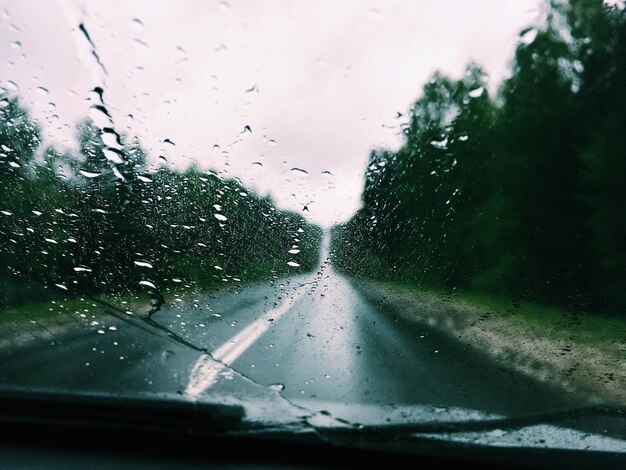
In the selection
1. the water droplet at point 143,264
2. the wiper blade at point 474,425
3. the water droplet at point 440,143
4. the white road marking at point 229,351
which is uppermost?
the water droplet at point 440,143

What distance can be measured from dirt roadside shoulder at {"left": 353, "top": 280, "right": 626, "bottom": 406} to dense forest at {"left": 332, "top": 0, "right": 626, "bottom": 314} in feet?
1.27

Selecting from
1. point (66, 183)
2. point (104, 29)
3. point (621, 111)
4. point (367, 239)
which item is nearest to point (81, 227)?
point (66, 183)

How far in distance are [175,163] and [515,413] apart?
4.11 m

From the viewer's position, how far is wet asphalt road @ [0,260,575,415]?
4.27m

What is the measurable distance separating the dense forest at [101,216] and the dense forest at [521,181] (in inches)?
57.3

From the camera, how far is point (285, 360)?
6.04 metres

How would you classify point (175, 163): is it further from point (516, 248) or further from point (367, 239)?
point (516, 248)

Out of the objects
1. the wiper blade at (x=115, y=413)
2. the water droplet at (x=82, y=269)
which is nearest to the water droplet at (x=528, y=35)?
the wiper blade at (x=115, y=413)

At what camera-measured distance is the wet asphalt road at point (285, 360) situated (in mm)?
4270

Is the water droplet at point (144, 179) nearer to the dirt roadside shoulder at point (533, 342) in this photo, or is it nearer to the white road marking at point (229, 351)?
the white road marking at point (229, 351)

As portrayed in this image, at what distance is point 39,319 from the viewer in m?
5.53

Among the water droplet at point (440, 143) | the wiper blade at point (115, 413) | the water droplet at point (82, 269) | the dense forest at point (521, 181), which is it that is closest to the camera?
the wiper blade at point (115, 413)

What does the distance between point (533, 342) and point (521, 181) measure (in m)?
2.48

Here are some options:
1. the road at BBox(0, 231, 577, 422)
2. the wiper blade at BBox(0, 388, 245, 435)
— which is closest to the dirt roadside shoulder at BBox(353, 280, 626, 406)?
the road at BBox(0, 231, 577, 422)
